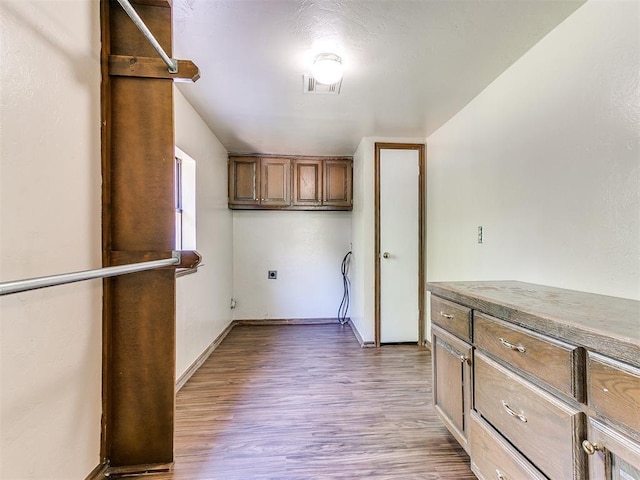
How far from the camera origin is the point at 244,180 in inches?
148

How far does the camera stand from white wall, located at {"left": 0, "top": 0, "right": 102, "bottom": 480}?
884 mm

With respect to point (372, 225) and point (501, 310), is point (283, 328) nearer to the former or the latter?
point (372, 225)

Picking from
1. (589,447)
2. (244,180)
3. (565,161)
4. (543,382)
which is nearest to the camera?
(589,447)

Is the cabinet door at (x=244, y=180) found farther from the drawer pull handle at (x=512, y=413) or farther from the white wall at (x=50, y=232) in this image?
the drawer pull handle at (x=512, y=413)

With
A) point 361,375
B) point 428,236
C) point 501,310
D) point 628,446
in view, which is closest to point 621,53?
point 501,310

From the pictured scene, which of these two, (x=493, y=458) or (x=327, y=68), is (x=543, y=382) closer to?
(x=493, y=458)

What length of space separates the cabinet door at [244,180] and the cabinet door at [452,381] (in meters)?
2.75

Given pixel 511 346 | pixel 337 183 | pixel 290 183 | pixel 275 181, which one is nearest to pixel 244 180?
pixel 275 181

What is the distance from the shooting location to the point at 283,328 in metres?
3.90

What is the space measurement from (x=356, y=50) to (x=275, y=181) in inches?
89.7

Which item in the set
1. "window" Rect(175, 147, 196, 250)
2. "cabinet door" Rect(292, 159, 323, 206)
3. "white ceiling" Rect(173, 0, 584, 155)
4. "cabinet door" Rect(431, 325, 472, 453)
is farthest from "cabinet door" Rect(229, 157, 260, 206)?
"cabinet door" Rect(431, 325, 472, 453)

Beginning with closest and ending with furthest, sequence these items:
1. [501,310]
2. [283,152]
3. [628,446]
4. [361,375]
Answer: [628,446], [501,310], [361,375], [283,152]

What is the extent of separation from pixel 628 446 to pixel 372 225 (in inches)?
100

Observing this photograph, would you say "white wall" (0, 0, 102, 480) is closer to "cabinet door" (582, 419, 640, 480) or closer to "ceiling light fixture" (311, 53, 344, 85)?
"ceiling light fixture" (311, 53, 344, 85)
